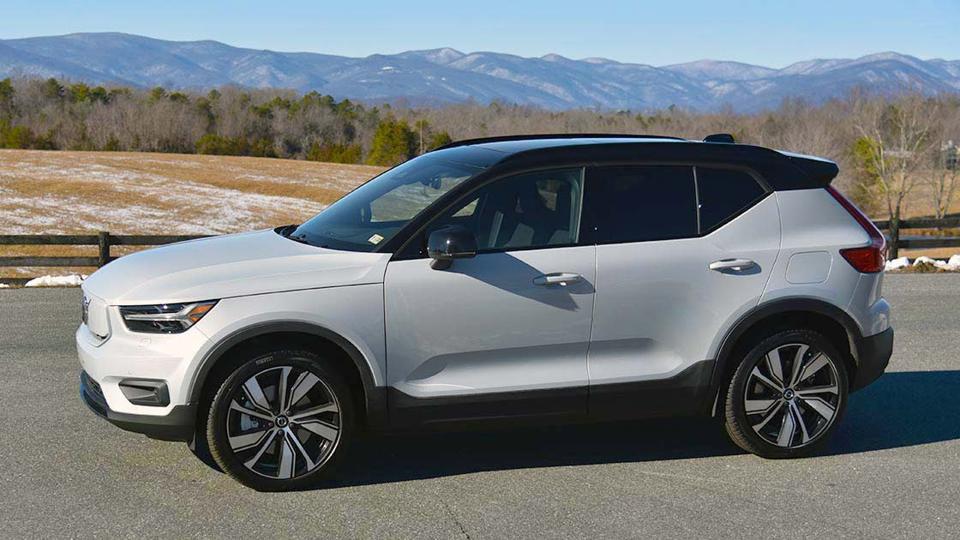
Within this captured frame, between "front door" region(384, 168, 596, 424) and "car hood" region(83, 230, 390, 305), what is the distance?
234 mm

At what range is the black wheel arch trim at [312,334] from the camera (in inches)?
207

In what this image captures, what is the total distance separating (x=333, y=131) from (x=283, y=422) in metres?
140

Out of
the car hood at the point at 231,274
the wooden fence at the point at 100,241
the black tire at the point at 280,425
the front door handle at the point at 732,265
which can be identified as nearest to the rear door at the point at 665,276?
the front door handle at the point at 732,265

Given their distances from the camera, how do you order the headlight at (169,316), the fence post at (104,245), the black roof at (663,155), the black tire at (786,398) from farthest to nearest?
the fence post at (104,245), the black tire at (786,398), the black roof at (663,155), the headlight at (169,316)

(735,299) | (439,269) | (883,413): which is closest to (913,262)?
(883,413)

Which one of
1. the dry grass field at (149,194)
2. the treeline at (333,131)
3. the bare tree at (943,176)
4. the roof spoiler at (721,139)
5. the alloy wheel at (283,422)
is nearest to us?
the alloy wheel at (283,422)

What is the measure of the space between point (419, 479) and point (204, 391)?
128 cm

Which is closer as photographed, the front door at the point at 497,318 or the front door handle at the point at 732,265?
the front door at the point at 497,318

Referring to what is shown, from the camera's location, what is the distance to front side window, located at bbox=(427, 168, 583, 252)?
5.66 m

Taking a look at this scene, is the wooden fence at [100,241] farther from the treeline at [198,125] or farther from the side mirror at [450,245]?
the treeline at [198,125]

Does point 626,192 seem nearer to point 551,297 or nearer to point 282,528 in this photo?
point 551,297

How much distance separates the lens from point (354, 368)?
5.59 m

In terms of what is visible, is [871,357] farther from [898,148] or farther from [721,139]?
[898,148]

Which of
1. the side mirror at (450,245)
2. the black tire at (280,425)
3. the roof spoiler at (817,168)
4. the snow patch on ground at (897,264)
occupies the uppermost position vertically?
the roof spoiler at (817,168)
